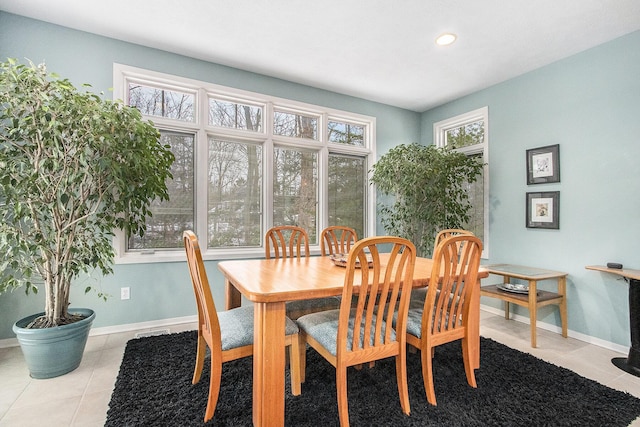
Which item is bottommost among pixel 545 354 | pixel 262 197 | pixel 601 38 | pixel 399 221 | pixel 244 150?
pixel 545 354

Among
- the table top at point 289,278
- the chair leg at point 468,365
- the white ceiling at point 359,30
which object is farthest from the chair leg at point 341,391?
the white ceiling at point 359,30

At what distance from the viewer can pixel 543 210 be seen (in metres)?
3.25

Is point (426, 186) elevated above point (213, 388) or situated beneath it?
elevated above

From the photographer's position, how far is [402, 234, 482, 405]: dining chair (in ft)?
5.92

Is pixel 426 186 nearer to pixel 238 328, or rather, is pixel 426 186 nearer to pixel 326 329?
pixel 326 329

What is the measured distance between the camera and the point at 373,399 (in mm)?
1861

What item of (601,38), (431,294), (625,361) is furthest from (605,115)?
(431,294)

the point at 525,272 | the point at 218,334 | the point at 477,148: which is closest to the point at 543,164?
the point at 477,148

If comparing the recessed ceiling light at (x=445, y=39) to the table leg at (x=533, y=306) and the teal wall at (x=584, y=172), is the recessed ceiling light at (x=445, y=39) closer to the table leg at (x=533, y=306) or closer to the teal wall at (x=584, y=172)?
the teal wall at (x=584, y=172)

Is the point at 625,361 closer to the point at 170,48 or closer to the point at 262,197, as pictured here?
the point at 262,197

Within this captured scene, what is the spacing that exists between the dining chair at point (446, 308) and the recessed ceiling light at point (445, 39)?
195cm

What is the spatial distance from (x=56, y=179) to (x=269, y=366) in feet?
6.48

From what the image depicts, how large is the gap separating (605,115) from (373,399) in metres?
3.22

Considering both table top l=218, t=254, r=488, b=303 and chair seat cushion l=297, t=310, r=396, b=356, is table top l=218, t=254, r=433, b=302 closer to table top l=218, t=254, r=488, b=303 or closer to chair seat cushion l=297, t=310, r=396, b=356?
table top l=218, t=254, r=488, b=303
